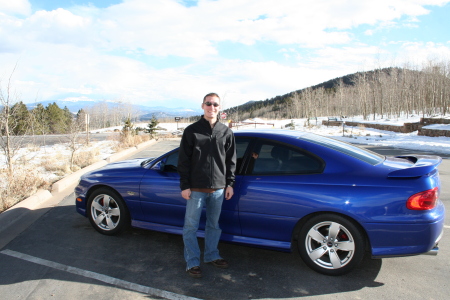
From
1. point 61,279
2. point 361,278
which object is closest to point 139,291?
point 61,279

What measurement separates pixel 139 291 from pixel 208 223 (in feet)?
3.03

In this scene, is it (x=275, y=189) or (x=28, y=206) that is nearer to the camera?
(x=275, y=189)

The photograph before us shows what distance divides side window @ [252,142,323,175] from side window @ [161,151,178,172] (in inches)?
40.8

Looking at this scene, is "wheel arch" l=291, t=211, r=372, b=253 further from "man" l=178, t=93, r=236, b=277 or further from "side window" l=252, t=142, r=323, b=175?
"man" l=178, t=93, r=236, b=277

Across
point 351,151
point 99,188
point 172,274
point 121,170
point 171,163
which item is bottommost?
point 172,274

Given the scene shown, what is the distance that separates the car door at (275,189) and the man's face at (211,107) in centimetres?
70

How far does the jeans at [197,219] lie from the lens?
132 inches

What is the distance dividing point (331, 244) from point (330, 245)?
0.02 m

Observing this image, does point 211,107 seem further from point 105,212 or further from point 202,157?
point 105,212

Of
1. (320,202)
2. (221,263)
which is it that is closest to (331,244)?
(320,202)

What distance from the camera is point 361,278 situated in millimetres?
3359

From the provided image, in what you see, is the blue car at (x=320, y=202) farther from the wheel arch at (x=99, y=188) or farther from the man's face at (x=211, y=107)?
the man's face at (x=211, y=107)

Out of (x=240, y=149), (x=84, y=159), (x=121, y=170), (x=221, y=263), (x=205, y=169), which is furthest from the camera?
(x=84, y=159)

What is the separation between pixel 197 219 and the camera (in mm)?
3418
